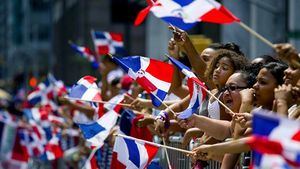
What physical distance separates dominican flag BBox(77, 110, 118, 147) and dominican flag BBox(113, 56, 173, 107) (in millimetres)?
2259

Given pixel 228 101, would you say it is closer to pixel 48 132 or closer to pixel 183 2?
pixel 183 2

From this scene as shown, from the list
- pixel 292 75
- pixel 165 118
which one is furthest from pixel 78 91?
pixel 292 75

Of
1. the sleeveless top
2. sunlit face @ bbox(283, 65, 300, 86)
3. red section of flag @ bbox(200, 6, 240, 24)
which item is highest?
red section of flag @ bbox(200, 6, 240, 24)

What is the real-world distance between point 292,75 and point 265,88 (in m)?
0.56

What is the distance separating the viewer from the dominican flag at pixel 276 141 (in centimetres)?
577

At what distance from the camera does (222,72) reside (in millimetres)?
9938

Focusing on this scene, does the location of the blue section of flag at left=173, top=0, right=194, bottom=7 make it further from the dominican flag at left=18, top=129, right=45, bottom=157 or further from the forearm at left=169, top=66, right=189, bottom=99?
the dominican flag at left=18, top=129, right=45, bottom=157

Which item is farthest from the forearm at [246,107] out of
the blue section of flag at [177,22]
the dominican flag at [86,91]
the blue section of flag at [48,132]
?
the blue section of flag at [48,132]

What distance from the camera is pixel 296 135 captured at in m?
6.02

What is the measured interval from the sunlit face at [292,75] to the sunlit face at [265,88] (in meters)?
0.40

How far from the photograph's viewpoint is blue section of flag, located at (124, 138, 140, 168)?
1061 centimetres

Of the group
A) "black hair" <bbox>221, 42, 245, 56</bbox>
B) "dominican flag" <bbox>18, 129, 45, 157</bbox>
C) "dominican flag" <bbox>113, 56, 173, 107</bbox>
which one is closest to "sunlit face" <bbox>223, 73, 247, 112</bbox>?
"dominican flag" <bbox>113, 56, 173, 107</bbox>

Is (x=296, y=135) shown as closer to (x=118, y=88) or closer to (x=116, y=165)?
(x=116, y=165)

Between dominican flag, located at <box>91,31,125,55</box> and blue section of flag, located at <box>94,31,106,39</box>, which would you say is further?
dominican flag, located at <box>91,31,125,55</box>
